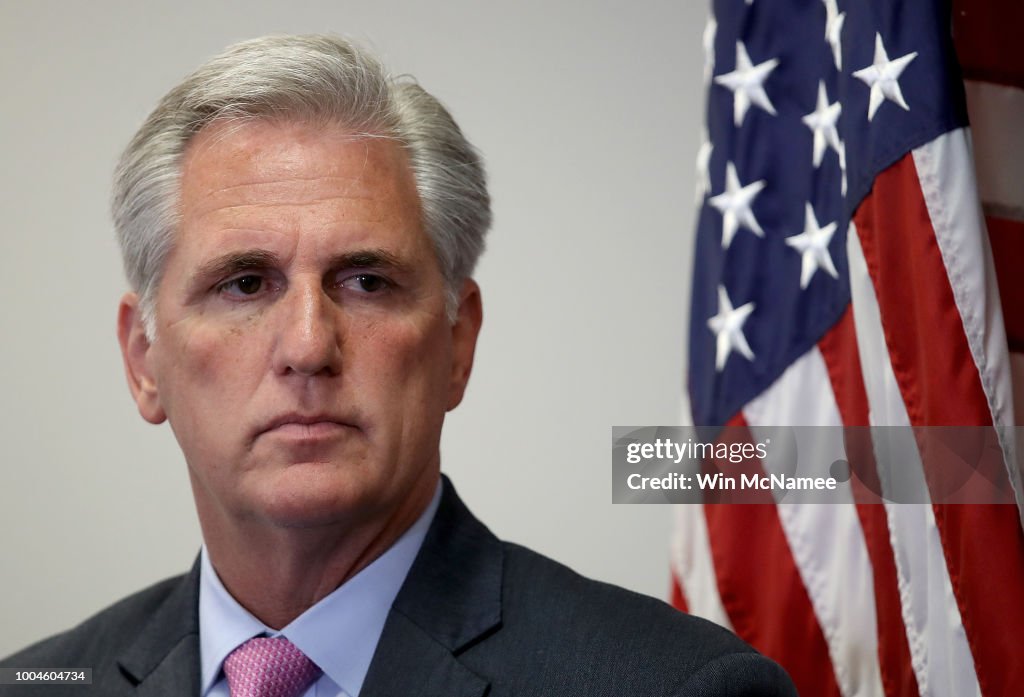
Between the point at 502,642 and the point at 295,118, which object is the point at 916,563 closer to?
the point at 502,642

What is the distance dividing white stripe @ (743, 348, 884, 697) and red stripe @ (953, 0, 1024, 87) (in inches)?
24.2

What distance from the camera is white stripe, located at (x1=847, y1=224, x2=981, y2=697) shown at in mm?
1907

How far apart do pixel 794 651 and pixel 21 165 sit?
103 inches

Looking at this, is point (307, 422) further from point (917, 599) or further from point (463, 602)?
point (917, 599)

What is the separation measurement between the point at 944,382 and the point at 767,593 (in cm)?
69

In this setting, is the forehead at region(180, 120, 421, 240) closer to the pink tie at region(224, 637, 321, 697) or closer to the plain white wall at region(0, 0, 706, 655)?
the pink tie at region(224, 637, 321, 697)

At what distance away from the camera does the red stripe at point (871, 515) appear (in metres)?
2.10

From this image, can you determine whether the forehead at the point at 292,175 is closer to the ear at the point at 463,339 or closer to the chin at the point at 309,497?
the ear at the point at 463,339

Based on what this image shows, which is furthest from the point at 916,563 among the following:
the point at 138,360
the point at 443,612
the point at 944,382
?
the point at 138,360

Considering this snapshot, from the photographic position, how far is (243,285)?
72.2 inches

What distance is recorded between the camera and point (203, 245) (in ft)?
6.10

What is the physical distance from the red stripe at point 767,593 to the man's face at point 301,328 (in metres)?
0.81

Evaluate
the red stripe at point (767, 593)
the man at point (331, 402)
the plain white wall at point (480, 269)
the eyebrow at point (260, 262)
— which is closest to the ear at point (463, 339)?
the man at point (331, 402)

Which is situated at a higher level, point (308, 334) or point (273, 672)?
point (308, 334)
